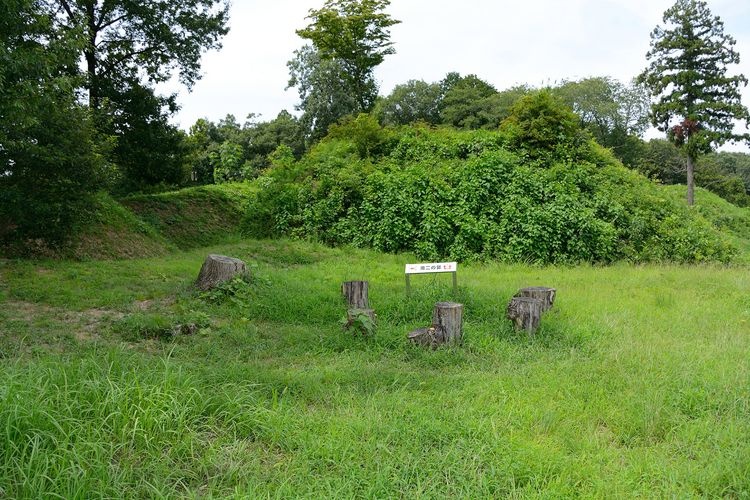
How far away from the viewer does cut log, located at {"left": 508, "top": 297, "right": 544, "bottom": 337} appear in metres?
5.64

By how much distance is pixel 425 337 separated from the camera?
5.27 metres

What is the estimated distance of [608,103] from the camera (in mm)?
38750

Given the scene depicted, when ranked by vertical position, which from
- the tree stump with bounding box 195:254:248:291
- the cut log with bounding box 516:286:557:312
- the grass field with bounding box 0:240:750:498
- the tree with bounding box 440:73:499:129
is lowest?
the grass field with bounding box 0:240:750:498

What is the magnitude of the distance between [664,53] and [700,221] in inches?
561

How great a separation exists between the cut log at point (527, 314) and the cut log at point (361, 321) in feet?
5.17

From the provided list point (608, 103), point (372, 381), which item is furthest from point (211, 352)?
point (608, 103)

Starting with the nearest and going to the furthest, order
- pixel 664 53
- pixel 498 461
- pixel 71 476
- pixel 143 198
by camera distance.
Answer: pixel 71 476 < pixel 498 461 < pixel 143 198 < pixel 664 53

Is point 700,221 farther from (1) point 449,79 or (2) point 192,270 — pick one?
(1) point 449,79

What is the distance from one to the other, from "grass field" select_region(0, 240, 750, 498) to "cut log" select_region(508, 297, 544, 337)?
199mm

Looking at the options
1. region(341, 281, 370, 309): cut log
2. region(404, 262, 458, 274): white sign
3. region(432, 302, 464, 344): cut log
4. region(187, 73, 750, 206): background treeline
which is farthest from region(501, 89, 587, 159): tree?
region(187, 73, 750, 206): background treeline

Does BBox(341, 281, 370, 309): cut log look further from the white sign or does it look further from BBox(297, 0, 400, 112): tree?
BBox(297, 0, 400, 112): tree

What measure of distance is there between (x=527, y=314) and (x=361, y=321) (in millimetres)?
1814

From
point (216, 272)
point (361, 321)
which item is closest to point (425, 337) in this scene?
point (361, 321)

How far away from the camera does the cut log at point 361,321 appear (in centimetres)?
539
